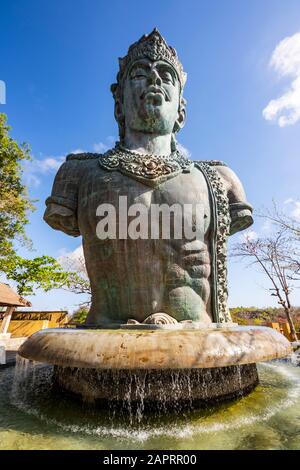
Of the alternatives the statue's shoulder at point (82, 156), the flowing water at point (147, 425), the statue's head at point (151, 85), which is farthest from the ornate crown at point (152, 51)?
the flowing water at point (147, 425)

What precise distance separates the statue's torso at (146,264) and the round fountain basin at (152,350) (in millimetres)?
1005

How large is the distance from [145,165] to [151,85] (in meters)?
1.33

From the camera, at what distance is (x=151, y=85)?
409cm

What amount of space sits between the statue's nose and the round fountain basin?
11.2ft

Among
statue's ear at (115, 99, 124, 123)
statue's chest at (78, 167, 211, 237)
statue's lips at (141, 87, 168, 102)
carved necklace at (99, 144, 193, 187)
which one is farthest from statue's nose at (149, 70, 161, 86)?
statue's chest at (78, 167, 211, 237)

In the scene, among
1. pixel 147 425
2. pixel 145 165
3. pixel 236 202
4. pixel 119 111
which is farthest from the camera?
pixel 119 111

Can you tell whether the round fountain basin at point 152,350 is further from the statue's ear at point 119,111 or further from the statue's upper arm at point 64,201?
the statue's ear at point 119,111

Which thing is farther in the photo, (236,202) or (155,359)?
(236,202)

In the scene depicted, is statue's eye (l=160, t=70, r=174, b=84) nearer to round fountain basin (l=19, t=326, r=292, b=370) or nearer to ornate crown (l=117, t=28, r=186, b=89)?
ornate crown (l=117, t=28, r=186, b=89)

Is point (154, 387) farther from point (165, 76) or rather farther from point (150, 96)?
point (165, 76)

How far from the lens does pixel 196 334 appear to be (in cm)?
230

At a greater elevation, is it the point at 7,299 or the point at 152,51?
the point at 152,51

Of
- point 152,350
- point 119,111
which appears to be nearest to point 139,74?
point 119,111
